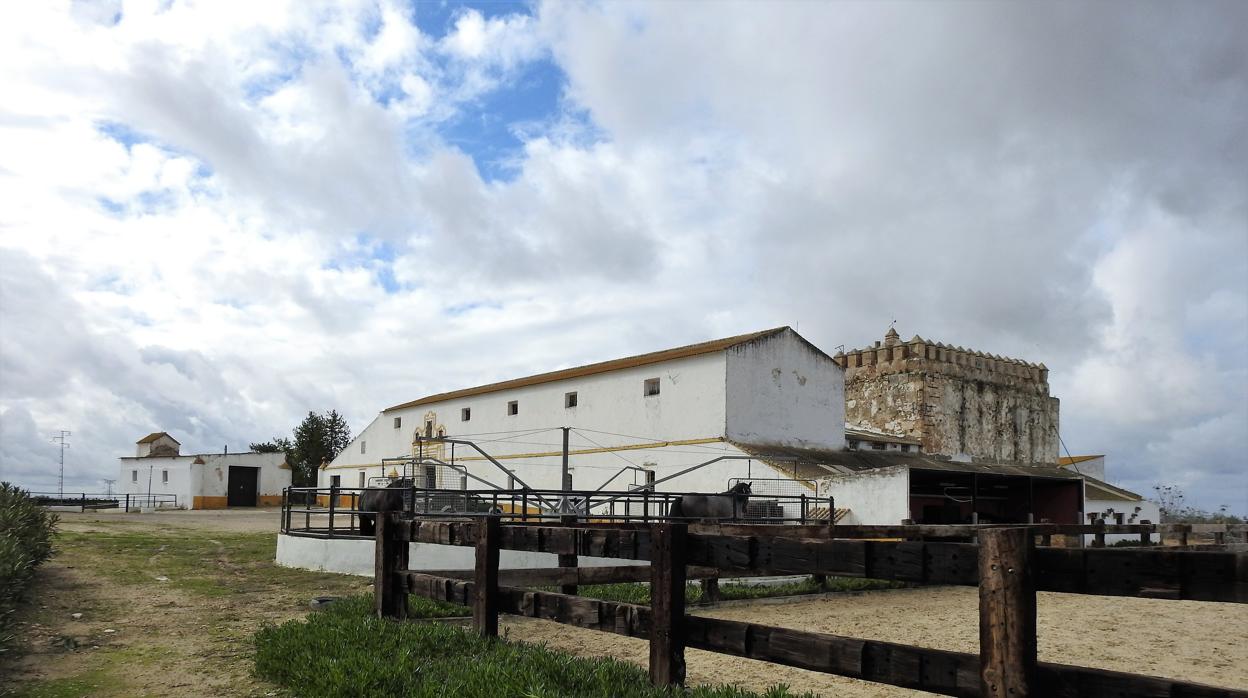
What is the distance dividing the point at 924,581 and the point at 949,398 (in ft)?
129

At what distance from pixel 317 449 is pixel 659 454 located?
3853 centimetres

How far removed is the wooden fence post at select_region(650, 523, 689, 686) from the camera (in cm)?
526

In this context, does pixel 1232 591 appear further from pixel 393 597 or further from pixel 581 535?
pixel 393 597

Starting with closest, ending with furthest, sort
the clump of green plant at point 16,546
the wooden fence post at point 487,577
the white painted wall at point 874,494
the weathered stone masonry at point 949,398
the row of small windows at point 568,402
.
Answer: the wooden fence post at point 487,577 < the clump of green plant at point 16,546 < the white painted wall at point 874,494 < the row of small windows at point 568,402 < the weathered stone masonry at point 949,398

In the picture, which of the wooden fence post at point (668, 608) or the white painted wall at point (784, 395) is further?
the white painted wall at point (784, 395)

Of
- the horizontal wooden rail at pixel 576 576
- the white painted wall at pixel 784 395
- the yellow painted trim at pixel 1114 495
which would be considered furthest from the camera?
the yellow painted trim at pixel 1114 495

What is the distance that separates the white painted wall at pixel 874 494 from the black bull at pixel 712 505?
3814 millimetres

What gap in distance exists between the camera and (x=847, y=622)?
1231 centimetres

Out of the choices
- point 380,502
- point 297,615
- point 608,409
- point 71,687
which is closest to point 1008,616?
point 71,687

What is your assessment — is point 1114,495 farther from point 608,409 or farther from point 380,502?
point 380,502

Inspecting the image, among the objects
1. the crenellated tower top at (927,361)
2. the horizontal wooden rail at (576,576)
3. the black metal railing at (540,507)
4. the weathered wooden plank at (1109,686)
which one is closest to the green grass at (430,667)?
the weathered wooden plank at (1109,686)

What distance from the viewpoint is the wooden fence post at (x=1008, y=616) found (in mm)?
3703

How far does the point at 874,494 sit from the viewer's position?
2300 centimetres

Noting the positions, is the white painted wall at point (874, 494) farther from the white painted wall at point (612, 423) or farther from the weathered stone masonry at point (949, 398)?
the weathered stone masonry at point (949, 398)
